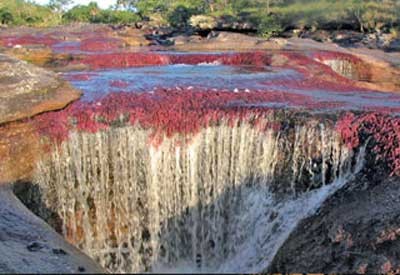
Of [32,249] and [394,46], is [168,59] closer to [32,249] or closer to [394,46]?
[394,46]

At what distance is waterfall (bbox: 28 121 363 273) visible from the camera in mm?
9844

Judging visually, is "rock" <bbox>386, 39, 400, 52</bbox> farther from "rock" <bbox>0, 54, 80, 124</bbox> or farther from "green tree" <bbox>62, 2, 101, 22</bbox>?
"green tree" <bbox>62, 2, 101, 22</bbox>

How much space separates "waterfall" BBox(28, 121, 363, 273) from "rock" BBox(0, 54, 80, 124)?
1.27 meters

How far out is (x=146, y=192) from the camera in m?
10.6

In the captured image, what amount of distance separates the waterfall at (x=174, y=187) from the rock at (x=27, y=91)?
127 cm

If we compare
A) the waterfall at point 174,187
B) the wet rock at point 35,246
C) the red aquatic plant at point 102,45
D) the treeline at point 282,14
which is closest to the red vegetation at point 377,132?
the waterfall at point 174,187

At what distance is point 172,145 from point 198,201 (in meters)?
1.19

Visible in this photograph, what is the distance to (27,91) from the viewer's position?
11.4 metres

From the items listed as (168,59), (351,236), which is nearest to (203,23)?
(168,59)

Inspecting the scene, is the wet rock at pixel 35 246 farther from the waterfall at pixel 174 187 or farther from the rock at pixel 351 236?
the waterfall at pixel 174 187

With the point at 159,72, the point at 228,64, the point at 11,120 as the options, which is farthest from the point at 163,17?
the point at 11,120

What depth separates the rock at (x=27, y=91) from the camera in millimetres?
10773

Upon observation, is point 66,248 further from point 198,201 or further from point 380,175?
point 380,175

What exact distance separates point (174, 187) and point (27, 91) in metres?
3.76
